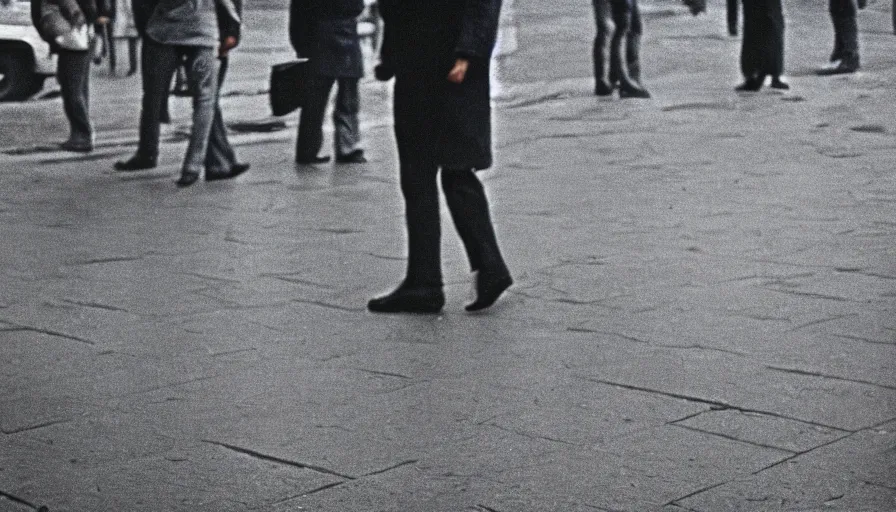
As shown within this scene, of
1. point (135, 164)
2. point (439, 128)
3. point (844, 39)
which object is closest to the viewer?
point (439, 128)

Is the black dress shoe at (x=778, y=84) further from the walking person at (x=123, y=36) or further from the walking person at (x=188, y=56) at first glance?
the walking person at (x=188, y=56)

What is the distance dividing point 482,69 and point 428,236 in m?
0.67

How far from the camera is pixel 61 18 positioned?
42.8 feet

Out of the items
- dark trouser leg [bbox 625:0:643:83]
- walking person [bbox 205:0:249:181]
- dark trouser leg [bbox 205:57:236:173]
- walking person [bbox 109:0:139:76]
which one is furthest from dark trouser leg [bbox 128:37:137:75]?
dark trouser leg [bbox 205:57:236:173]

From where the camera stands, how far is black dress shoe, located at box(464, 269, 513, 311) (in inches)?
283

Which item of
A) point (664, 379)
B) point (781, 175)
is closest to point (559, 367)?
point (664, 379)

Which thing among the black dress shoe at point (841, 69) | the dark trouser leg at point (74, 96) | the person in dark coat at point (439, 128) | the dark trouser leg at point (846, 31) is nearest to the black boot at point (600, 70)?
the black dress shoe at point (841, 69)

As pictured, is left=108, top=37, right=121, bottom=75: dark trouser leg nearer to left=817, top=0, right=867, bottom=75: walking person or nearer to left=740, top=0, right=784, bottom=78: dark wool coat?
left=740, top=0, right=784, bottom=78: dark wool coat

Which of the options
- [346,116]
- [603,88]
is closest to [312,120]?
[346,116]

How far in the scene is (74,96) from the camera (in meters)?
13.2

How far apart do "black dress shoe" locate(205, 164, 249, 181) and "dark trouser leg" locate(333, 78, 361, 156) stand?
808 millimetres

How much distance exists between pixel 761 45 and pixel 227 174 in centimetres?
689

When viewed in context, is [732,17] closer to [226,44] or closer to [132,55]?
[132,55]

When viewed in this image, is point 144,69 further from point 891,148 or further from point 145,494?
point 145,494
